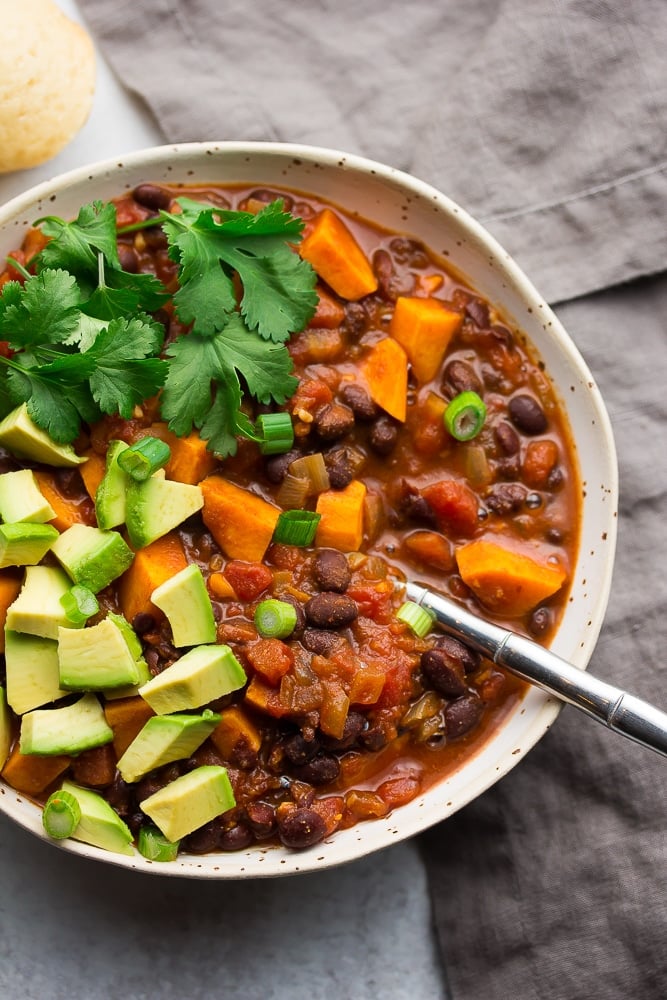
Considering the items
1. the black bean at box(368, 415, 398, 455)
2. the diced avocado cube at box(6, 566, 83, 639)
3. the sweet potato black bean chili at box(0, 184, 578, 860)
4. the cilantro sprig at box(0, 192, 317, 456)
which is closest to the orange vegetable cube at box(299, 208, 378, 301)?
the sweet potato black bean chili at box(0, 184, 578, 860)

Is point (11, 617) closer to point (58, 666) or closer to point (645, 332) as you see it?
point (58, 666)

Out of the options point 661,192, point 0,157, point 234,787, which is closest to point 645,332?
point 661,192

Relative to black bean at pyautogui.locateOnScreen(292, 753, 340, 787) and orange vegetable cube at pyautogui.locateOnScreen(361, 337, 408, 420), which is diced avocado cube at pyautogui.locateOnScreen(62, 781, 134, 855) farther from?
orange vegetable cube at pyautogui.locateOnScreen(361, 337, 408, 420)

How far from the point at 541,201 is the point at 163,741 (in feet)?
8.69

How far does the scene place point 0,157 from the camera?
3729 mm

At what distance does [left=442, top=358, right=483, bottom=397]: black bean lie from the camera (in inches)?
138

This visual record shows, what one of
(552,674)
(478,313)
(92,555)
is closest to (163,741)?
(92,555)

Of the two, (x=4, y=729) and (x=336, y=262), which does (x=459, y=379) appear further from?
(x=4, y=729)

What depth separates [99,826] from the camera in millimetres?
3232

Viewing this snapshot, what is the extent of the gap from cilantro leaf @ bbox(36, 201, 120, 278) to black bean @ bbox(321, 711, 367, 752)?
1.79 metres

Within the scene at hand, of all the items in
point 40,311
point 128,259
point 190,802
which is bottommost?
point 190,802

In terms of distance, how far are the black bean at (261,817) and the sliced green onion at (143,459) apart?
4.00 feet

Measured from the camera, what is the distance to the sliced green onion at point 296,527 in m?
3.34

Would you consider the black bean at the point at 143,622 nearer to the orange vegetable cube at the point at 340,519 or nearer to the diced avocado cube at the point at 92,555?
the diced avocado cube at the point at 92,555
